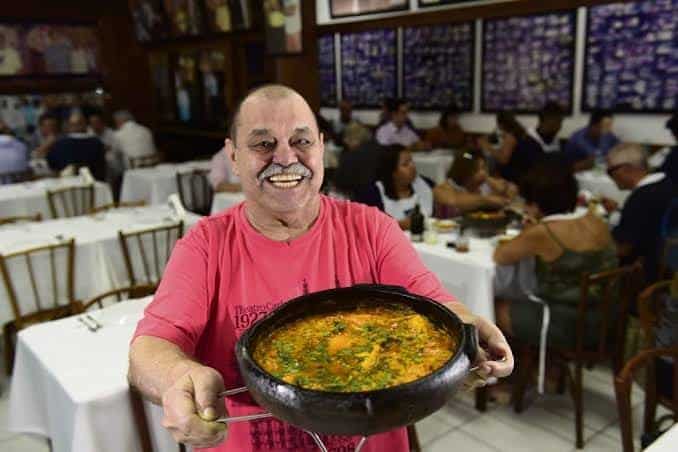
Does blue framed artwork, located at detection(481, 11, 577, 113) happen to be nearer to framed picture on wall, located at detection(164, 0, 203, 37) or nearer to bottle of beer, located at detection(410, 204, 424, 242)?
bottle of beer, located at detection(410, 204, 424, 242)

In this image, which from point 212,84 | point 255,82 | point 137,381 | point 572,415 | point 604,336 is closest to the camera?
point 137,381

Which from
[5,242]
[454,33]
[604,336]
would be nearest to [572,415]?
[604,336]

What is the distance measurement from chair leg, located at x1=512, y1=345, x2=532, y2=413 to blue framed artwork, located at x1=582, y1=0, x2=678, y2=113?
3.92 meters

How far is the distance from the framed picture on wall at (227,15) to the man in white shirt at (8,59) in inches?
127

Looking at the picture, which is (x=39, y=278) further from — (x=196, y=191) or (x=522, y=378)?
(x=196, y=191)

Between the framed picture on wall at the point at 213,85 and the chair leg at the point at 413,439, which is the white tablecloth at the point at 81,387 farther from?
the framed picture on wall at the point at 213,85

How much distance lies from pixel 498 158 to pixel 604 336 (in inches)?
115

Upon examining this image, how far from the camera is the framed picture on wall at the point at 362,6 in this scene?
25.6 feet

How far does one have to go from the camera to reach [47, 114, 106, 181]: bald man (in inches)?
283

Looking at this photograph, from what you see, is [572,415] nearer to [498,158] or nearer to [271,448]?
[271,448]

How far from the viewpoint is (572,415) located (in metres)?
3.34

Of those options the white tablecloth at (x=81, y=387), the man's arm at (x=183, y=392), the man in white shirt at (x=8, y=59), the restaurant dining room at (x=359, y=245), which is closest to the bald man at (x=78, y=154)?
the restaurant dining room at (x=359, y=245)

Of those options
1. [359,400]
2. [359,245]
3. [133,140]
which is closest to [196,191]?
[133,140]

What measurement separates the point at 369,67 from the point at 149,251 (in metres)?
5.87
